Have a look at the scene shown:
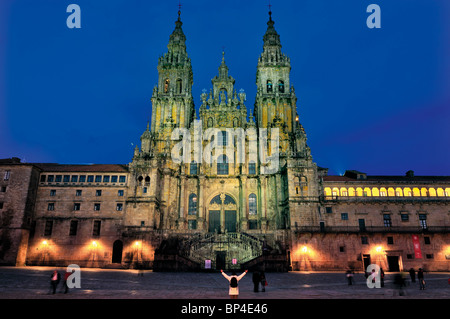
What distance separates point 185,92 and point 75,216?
31.1 m

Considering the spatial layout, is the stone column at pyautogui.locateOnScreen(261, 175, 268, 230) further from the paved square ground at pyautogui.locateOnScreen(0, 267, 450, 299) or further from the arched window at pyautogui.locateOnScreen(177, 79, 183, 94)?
the paved square ground at pyautogui.locateOnScreen(0, 267, 450, 299)

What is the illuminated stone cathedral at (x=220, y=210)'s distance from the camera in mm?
46844

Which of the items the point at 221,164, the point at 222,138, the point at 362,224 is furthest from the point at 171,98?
the point at 362,224

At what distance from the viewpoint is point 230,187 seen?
58.3 meters

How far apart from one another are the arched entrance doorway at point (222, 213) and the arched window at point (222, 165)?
4.39 meters

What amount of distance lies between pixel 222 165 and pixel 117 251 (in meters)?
23.6

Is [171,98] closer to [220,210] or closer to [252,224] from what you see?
[220,210]

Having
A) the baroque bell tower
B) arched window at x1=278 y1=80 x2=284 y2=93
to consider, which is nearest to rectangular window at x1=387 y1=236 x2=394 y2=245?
arched window at x1=278 y1=80 x2=284 y2=93

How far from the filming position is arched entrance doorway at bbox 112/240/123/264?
48438 millimetres

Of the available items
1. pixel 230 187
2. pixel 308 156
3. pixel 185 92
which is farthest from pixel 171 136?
pixel 308 156

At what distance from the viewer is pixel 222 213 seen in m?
56.9

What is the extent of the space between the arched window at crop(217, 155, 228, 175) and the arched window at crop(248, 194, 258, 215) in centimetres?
655

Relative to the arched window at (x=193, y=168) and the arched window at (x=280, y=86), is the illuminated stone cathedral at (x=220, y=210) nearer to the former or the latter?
the arched window at (x=193, y=168)
